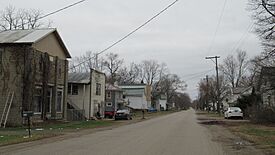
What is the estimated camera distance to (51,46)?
36281mm

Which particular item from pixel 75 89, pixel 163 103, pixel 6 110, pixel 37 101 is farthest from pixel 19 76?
pixel 163 103

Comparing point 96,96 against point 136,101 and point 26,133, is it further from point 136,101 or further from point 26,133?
point 136,101

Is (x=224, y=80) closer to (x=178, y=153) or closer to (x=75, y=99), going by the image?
(x=75, y=99)

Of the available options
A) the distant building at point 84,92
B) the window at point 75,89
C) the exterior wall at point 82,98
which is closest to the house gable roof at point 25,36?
the distant building at point 84,92

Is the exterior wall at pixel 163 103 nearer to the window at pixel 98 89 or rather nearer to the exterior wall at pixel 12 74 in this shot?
the window at pixel 98 89

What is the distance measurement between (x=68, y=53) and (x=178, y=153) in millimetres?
28206

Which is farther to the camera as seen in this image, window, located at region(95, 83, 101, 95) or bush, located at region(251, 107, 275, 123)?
window, located at region(95, 83, 101, 95)

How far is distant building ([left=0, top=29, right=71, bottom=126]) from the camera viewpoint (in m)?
31.5

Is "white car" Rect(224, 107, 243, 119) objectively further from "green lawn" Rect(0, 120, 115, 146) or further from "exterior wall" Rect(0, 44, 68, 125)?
"exterior wall" Rect(0, 44, 68, 125)

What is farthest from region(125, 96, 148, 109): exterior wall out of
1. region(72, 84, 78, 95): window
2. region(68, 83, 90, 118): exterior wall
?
region(68, 83, 90, 118): exterior wall

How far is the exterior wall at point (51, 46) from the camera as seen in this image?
111 feet

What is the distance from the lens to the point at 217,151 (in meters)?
14.1

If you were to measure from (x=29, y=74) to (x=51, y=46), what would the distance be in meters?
5.18

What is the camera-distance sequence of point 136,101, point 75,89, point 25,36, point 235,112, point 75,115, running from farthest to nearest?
1. point 136,101
2. point 75,89
3. point 235,112
4. point 75,115
5. point 25,36
